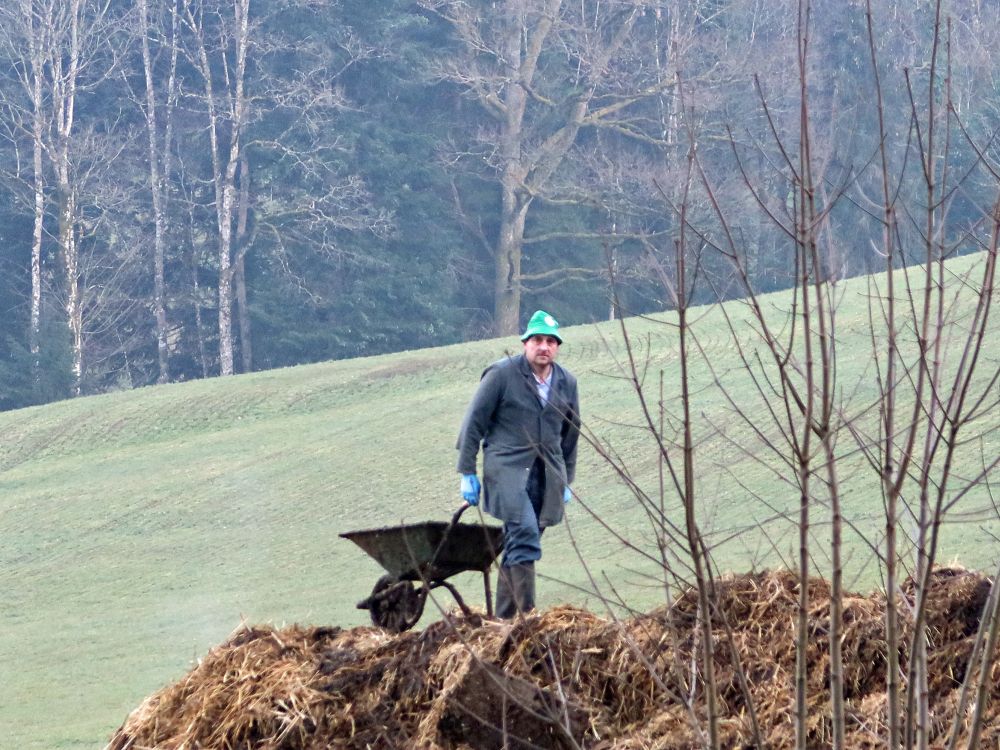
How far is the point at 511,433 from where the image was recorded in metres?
8.49

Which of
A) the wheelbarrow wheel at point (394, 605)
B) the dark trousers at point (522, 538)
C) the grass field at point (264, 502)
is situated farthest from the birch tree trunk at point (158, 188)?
the wheelbarrow wheel at point (394, 605)

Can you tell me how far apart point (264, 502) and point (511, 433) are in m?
13.3

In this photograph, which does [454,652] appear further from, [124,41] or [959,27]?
[124,41]

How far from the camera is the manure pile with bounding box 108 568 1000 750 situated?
237 inches

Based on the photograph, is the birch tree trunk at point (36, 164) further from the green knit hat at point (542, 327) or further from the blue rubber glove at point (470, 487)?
the green knit hat at point (542, 327)

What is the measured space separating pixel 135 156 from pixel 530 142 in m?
11.7

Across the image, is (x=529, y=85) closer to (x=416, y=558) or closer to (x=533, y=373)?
(x=533, y=373)

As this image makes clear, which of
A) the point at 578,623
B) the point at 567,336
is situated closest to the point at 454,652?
the point at 578,623

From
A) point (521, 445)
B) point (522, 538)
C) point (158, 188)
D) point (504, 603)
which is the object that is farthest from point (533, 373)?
point (158, 188)

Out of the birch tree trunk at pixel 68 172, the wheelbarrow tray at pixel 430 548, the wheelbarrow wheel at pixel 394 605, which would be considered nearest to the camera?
the wheelbarrow tray at pixel 430 548

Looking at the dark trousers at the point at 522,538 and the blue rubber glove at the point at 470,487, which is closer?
the dark trousers at the point at 522,538

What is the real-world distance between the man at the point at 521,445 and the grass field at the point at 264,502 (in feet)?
1.29

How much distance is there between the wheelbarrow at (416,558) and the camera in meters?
7.32

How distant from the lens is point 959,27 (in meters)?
38.9
